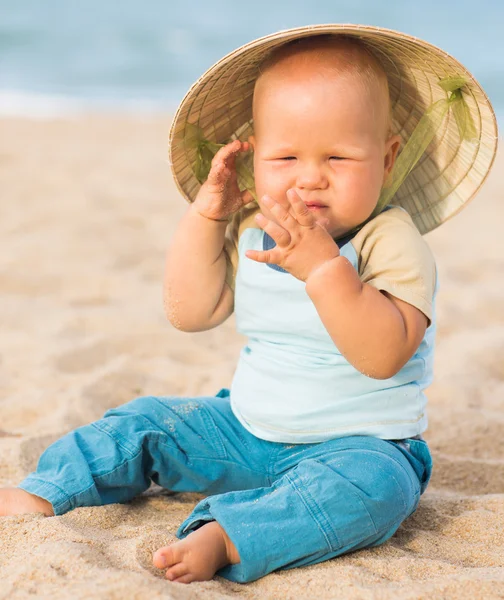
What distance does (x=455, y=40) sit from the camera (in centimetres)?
1728

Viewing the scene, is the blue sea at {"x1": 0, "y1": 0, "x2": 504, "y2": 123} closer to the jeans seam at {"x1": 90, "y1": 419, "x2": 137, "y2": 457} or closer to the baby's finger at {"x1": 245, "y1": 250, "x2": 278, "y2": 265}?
the jeans seam at {"x1": 90, "y1": 419, "x2": 137, "y2": 457}

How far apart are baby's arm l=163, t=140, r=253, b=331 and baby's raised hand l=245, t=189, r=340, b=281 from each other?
1.49 ft

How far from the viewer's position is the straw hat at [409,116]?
2.03 meters

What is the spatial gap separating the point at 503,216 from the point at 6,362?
3780 mm

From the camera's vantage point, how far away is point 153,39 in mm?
17297

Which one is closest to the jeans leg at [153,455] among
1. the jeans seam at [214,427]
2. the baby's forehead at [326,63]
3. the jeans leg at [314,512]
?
the jeans seam at [214,427]

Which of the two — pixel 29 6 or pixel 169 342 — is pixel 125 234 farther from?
pixel 29 6

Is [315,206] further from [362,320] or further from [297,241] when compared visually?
[362,320]

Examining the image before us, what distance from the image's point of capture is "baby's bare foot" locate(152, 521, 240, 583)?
1.65m

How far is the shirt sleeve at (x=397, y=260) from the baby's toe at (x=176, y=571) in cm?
77

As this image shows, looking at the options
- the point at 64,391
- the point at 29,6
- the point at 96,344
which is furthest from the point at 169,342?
the point at 29,6

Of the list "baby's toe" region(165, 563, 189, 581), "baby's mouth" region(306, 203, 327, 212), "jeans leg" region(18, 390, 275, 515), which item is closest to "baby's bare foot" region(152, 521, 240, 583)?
"baby's toe" region(165, 563, 189, 581)

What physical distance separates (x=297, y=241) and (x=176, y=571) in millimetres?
736

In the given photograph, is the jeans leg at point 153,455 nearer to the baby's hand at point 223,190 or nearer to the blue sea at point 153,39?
the baby's hand at point 223,190
